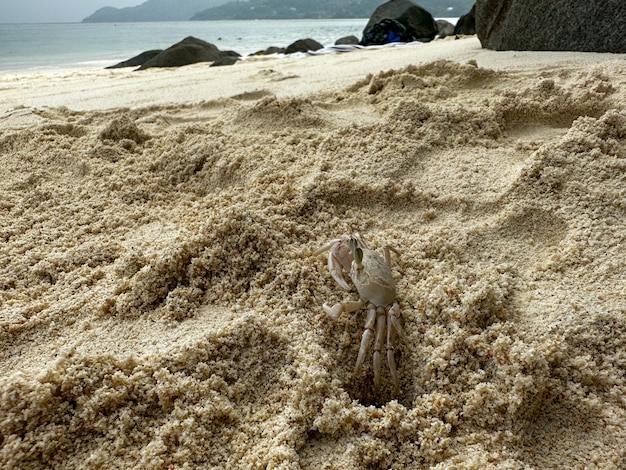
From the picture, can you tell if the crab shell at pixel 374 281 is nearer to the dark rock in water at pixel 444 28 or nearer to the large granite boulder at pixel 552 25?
Answer: the large granite boulder at pixel 552 25

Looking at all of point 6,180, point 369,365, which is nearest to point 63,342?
point 369,365

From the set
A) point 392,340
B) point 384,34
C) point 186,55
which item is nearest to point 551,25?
point 392,340

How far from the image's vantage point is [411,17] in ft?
39.3

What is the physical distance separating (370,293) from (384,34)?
9283mm

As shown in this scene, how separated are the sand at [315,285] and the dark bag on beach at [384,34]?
7069 mm

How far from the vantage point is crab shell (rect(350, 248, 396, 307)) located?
5.41 feet

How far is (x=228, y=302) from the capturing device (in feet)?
5.61

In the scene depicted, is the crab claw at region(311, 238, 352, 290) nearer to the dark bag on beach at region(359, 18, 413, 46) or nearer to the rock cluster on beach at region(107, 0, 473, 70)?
the rock cluster on beach at region(107, 0, 473, 70)

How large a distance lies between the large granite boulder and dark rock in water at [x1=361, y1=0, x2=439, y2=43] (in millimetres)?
7163

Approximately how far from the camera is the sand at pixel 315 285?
1.27 metres

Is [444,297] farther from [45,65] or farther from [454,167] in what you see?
[45,65]

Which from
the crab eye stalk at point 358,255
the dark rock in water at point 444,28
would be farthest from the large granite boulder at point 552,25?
the dark rock in water at point 444,28

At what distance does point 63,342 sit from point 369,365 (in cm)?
107

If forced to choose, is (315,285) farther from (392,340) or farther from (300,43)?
(300,43)
